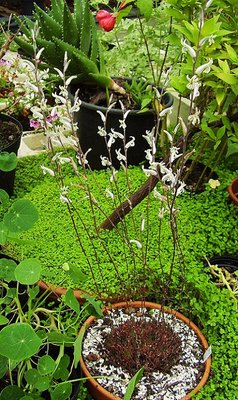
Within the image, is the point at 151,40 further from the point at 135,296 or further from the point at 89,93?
the point at 135,296

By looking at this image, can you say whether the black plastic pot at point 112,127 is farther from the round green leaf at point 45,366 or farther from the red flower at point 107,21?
the round green leaf at point 45,366

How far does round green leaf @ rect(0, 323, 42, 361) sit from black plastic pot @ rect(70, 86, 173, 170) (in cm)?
154

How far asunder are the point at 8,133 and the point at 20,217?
1404 millimetres

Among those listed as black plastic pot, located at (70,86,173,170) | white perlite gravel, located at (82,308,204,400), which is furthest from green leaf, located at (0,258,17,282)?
black plastic pot, located at (70,86,173,170)

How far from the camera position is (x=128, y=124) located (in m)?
2.93

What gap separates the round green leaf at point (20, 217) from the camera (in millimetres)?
1767

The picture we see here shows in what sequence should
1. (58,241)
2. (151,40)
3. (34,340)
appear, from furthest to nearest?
1. (151,40)
2. (58,241)
3. (34,340)

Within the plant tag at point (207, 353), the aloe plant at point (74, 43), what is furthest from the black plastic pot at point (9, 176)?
the plant tag at point (207, 353)

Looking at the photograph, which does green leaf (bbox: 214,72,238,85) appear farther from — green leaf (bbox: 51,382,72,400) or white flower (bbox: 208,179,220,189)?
green leaf (bbox: 51,382,72,400)

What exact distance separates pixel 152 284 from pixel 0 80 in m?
2.00

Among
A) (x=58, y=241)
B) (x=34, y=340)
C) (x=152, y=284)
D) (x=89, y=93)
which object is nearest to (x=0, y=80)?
(x=89, y=93)

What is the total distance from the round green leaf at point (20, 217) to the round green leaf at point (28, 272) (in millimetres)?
150

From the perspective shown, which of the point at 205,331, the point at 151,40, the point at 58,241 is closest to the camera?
the point at 205,331

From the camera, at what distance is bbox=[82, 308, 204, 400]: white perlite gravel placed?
1899 millimetres
